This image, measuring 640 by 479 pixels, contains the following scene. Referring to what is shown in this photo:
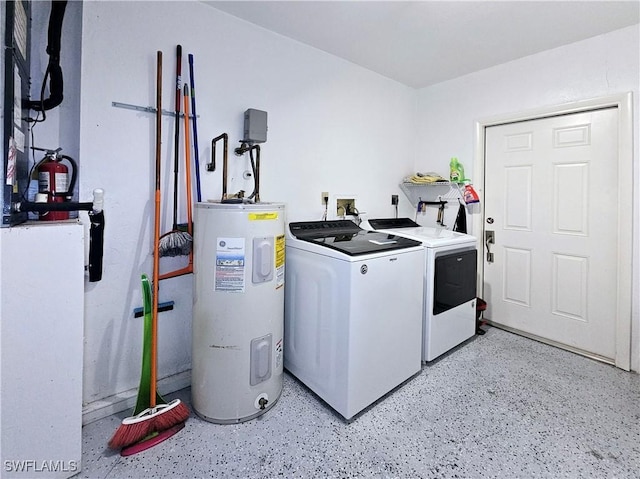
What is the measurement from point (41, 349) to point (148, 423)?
2.01 feet

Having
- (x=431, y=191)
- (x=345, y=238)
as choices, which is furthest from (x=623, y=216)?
(x=345, y=238)

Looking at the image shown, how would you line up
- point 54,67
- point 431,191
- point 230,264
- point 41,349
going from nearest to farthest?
point 41,349 < point 54,67 < point 230,264 < point 431,191

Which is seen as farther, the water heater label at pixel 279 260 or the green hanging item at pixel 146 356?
the water heater label at pixel 279 260

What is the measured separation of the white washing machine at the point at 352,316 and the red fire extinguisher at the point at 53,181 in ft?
4.18

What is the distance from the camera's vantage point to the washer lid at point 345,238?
5.89 ft

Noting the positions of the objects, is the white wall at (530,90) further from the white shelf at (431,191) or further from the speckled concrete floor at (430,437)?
the speckled concrete floor at (430,437)

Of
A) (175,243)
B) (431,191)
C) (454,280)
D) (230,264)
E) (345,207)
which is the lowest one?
(454,280)

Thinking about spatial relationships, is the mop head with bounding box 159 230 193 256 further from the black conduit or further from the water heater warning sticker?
the black conduit

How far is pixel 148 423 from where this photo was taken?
1.49 meters

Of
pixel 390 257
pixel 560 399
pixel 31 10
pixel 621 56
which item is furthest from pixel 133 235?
pixel 621 56

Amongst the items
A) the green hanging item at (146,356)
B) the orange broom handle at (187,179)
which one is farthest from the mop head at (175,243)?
the green hanging item at (146,356)

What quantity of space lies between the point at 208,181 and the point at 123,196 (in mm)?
498

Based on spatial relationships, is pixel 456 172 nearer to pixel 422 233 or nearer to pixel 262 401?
pixel 422 233

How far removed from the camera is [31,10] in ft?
4.86
